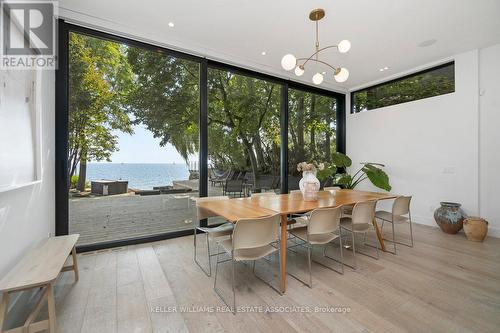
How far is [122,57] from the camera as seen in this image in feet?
11.1

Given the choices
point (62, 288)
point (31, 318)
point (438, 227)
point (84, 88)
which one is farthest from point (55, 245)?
point (438, 227)

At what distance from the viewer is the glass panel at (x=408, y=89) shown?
14.3 feet

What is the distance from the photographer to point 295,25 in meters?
3.19

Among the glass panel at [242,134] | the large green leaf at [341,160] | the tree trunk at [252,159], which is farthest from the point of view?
the large green leaf at [341,160]

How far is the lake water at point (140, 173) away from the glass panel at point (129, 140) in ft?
0.04

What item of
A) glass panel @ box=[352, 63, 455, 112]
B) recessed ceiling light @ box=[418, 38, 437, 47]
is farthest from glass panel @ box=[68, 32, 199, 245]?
glass panel @ box=[352, 63, 455, 112]

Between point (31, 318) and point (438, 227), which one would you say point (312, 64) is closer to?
point (438, 227)

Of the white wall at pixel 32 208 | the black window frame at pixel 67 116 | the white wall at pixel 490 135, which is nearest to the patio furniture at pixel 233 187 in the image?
the black window frame at pixel 67 116

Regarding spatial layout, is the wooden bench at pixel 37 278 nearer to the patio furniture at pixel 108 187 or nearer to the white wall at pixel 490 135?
the patio furniture at pixel 108 187

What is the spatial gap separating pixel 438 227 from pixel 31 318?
598cm

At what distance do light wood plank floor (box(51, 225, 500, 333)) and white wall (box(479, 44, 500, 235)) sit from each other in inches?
43.3

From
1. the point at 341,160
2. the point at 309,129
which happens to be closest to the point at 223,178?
the point at 309,129

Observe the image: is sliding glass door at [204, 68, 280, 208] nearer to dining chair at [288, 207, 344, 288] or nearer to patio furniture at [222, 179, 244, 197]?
patio furniture at [222, 179, 244, 197]

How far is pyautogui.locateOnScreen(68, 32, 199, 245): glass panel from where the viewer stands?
10.2 ft
